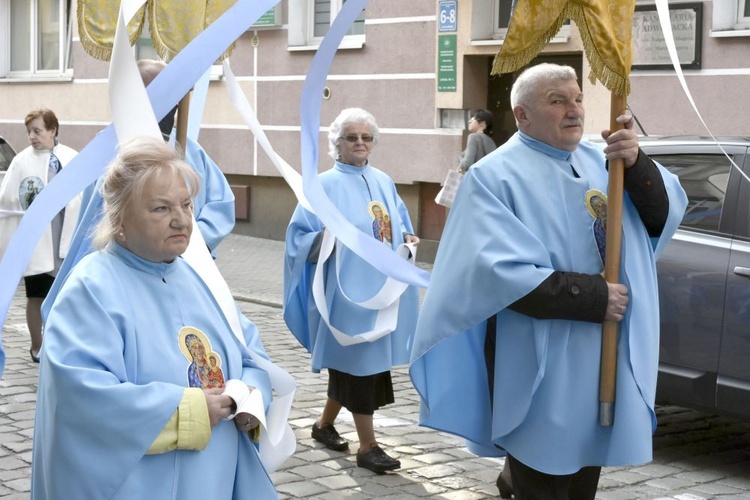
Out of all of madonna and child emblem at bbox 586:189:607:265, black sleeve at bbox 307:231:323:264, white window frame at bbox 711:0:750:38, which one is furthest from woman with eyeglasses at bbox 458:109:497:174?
madonna and child emblem at bbox 586:189:607:265

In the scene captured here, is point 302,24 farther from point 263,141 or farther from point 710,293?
point 263,141

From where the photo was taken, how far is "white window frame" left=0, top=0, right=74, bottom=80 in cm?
2095

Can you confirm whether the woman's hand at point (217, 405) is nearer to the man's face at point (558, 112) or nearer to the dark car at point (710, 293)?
the man's face at point (558, 112)

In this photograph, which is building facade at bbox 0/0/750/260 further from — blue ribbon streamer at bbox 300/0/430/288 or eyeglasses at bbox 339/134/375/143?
blue ribbon streamer at bbox 300/0/430/288

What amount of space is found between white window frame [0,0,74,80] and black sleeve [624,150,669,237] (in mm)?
17189

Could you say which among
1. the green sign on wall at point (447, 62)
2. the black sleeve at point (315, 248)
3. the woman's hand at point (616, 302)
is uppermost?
the green sign on wall at point (447, 62)

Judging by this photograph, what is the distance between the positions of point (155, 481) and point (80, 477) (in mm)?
188

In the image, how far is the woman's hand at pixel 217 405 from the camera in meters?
3.23

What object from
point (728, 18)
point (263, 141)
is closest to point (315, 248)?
point (263, 141)

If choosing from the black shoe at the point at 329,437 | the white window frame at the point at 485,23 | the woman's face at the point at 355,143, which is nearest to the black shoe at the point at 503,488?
the black shoe at the point at 329,437

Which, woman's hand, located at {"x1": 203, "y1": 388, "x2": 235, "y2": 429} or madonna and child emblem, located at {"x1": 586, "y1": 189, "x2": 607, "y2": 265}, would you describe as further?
madonna and child emblem, located at {"x1": 586, "y1": 189, "x2": 607, "y2": 265}

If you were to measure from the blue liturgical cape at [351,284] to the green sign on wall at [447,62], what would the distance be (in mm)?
8146

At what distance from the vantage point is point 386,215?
659 centimetres

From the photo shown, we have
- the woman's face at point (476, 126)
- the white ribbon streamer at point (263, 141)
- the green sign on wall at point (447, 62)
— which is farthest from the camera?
the green sign on wall at point (447, 62)
